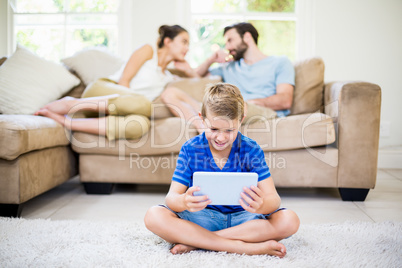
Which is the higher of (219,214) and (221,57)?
(221,57)

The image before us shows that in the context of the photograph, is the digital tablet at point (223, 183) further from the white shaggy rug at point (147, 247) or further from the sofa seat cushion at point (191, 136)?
the sofa seat cushion at point (191, 136)

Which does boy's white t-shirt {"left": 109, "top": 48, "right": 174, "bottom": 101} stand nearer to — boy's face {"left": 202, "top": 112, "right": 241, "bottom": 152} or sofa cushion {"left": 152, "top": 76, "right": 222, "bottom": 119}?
sofa cushion {"left": 152, "top": 76, "right": 222, "bottom": 119}

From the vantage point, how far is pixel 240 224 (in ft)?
3.90

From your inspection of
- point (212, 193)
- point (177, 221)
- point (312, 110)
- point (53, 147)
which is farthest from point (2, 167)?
point (312, 110)

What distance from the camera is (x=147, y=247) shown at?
1.21 metres

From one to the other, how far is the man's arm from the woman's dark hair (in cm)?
78

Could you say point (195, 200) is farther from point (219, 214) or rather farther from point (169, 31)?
point (169, 31)

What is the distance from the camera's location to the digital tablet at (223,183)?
104 centimetres

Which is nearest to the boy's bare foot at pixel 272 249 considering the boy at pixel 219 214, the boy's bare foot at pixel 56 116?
the boy at pixel 219 214

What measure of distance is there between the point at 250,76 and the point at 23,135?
157 centimetres

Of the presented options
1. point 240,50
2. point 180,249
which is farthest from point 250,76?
point 180,249

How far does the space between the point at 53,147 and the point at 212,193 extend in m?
1.17

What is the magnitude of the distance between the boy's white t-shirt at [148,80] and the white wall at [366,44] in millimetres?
1526

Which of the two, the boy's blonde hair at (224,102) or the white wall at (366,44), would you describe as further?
the white wall at (366,44)
